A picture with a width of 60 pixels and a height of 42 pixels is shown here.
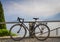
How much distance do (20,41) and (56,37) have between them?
1.63 metres

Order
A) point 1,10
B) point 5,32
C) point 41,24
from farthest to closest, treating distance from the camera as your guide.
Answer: point 1,10
point 5,32
point 41,24

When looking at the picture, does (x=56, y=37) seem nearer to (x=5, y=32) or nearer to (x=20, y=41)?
(x=20, y=41)

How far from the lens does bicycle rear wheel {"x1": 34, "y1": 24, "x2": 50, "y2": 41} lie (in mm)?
13000

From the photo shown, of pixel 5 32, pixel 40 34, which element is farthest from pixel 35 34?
pixel 5 32

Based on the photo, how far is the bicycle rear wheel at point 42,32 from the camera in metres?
13.0

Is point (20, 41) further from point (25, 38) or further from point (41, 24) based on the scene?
point (41, 24)

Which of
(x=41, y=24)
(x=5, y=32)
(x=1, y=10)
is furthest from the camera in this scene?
(x=1, y=10)

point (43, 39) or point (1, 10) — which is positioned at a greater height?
point (1, 10)

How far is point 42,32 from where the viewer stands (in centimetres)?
1315

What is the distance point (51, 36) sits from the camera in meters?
13.3

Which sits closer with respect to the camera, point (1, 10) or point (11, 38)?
point (11, 38)

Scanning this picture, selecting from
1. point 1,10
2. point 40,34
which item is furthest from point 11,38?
point 1,10

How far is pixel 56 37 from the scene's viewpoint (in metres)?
13.3

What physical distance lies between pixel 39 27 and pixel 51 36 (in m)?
0.77
